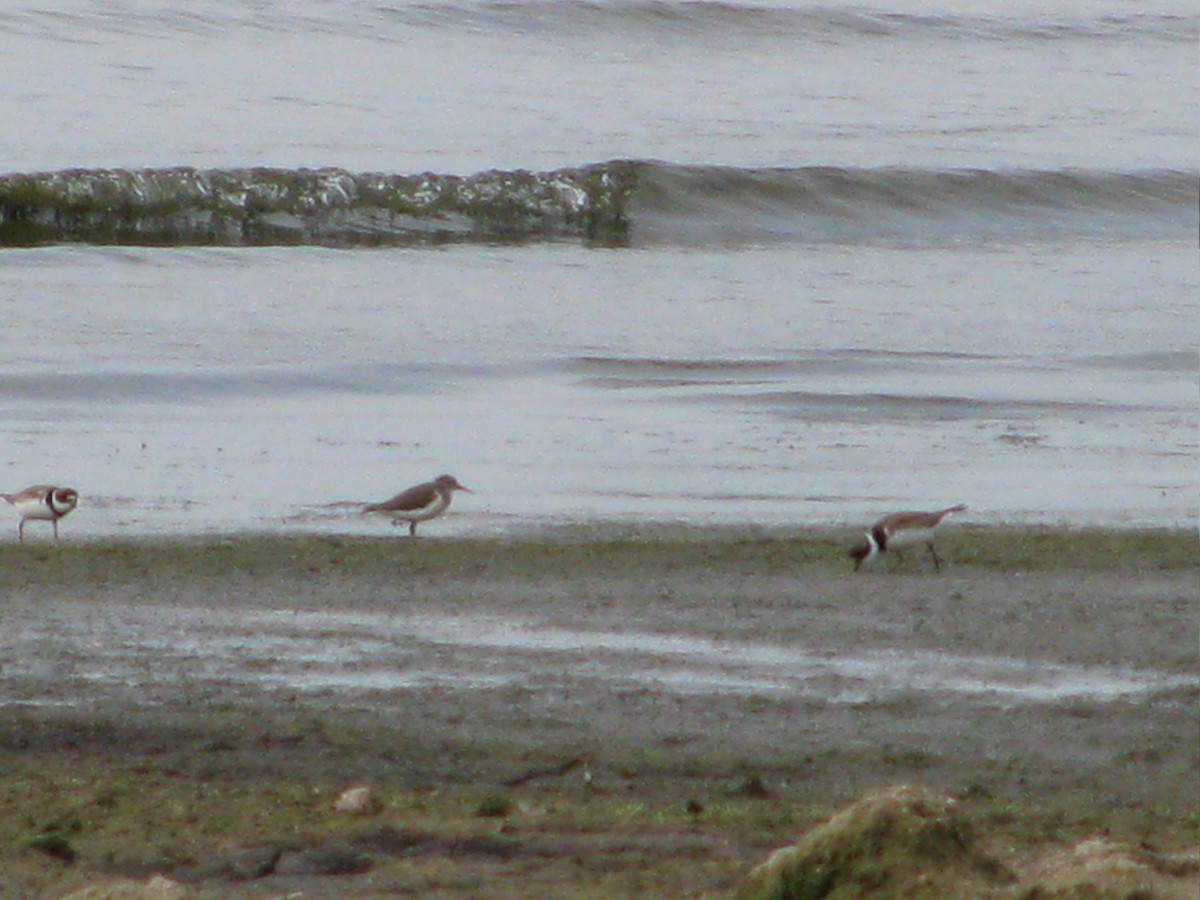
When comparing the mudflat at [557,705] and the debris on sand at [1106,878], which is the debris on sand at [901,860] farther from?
the mudflat at [557,705]

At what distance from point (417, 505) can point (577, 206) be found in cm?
1586

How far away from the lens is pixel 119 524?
10039mm

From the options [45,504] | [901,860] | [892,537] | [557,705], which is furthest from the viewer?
[45,504]

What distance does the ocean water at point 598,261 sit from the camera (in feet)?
38.7

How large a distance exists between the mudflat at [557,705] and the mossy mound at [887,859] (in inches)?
28.6

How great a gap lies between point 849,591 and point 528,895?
3.95 meters

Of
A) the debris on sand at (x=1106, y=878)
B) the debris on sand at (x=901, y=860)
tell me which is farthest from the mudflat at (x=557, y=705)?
the debris on sand at (x=1106, y=878)

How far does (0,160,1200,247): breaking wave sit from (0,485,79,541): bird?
1285 centimetres

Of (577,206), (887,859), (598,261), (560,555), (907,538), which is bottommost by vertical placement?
(560,555)

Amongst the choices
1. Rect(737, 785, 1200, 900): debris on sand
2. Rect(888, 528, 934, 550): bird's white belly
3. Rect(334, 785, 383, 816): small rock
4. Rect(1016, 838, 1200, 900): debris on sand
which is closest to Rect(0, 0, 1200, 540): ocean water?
Rect(888, 528, 934, 550): bird's white belly

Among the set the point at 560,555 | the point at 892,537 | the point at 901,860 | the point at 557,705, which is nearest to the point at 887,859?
the point at 901,860

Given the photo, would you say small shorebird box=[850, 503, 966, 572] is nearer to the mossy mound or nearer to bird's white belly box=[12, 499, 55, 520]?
bird's white belly box=[12, 499, 55, 520]

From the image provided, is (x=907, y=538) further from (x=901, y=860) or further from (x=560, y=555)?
(x=901, y=860)

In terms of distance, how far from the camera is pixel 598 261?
22.3m
